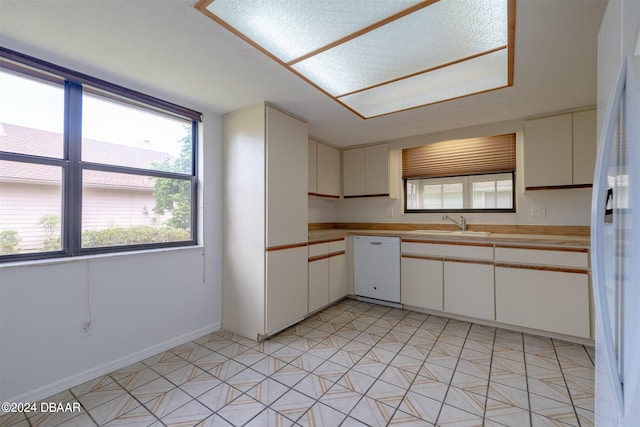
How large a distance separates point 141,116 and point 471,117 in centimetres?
322

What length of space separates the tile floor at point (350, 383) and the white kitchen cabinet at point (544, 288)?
168 mm

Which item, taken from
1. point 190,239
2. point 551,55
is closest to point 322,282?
point 190,239

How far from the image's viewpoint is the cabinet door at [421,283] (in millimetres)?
3090

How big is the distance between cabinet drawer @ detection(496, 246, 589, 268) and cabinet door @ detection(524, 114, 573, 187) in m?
0.71

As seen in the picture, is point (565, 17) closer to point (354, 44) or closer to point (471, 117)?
point (354, 44)

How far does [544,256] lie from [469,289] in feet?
2.42

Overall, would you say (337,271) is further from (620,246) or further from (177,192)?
(620,246)

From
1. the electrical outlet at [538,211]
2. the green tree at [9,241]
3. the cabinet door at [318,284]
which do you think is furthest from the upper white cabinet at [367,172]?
the green tree at [9,241]

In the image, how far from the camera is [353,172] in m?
4.06

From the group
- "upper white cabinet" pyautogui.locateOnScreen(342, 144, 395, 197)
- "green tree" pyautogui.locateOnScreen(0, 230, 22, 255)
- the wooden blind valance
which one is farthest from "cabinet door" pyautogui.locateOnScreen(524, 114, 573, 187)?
"green tree" pyautogui.locateOnScreen(0, 230, 22, 255)

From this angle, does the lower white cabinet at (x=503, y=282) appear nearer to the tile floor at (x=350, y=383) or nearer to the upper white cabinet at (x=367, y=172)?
the tile floor at (x=350, y=383)

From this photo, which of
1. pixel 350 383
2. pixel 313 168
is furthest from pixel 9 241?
pixel 313 168

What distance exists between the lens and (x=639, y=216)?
2.21 feet

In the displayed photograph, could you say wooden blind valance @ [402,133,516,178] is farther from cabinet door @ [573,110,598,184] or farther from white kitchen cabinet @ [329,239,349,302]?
white kitchen cabinet @ [329,239,349,302]
